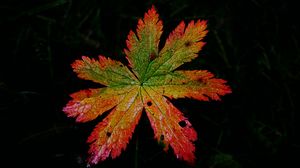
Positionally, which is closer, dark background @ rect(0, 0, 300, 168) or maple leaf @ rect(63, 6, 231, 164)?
maple leaf @ rect(63, 6, 231, 164)

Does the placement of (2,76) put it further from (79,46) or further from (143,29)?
(143,29)

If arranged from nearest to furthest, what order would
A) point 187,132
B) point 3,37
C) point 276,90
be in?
point 187,132 → point 3,37 → point 276,90

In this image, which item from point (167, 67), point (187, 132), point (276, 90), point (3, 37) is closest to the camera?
point (187, 132)

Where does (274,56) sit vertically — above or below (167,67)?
below

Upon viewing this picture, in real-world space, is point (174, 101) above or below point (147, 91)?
below

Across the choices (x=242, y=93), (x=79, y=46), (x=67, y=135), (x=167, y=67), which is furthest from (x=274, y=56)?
(x=67, y=135)
